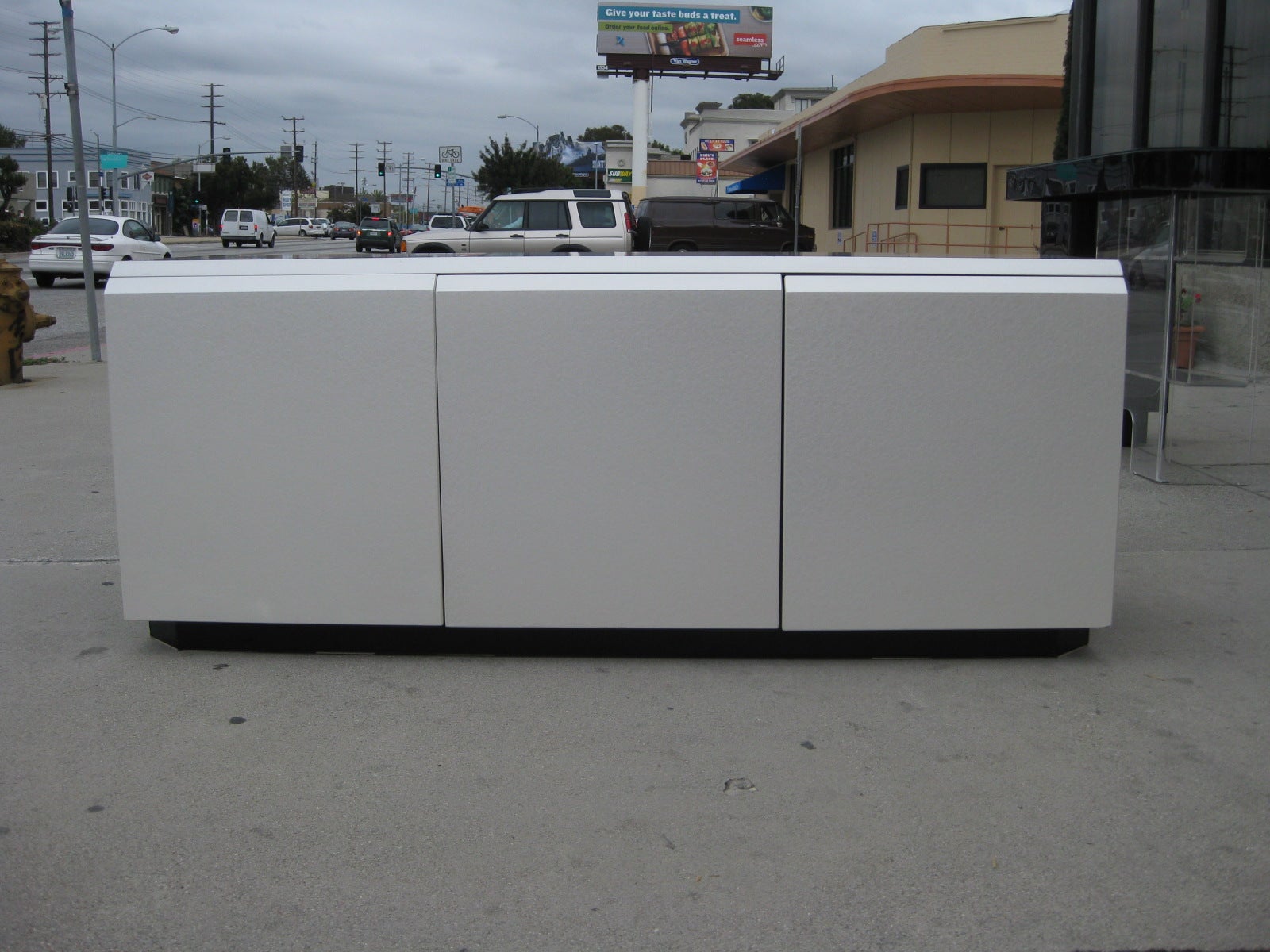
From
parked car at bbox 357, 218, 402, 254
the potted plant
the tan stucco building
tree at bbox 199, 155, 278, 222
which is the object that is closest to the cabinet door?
the potted plant

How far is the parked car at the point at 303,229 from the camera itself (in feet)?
259

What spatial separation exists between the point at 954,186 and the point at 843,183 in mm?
7574

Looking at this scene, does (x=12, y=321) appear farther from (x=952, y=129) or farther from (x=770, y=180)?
(x=770, y=180)

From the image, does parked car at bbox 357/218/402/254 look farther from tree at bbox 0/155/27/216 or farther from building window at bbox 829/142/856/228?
tree at bbox 0/155/27/216

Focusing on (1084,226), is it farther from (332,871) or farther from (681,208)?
(681,208)

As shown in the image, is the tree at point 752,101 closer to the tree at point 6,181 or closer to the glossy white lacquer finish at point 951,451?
the tree at point 6,181

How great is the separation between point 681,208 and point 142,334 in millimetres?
23395

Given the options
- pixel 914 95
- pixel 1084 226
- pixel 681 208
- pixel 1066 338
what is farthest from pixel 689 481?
pixel 681 208

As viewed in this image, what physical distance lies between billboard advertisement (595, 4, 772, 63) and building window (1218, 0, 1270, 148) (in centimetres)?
5432

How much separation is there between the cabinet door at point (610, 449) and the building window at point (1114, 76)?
6.85 metres

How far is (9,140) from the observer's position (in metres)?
96.1

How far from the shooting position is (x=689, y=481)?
453 cm

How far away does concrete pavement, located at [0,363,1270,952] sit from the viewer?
3.00 m

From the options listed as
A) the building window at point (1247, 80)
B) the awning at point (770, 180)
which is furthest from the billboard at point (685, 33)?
the building window at point (1247, 80)
